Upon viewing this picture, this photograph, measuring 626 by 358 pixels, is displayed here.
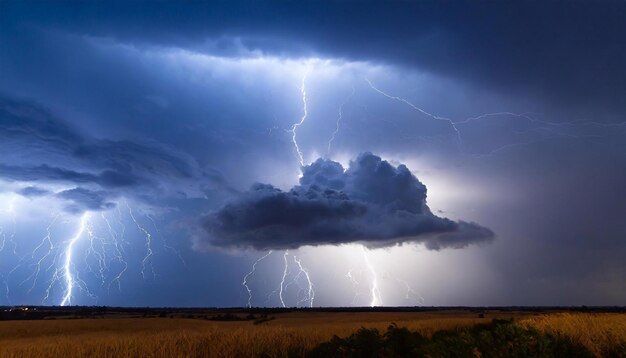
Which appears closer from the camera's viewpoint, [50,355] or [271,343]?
[50,355]

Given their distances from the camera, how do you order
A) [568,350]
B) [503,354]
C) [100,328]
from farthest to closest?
[100,328] → [568,350] → [503,354]

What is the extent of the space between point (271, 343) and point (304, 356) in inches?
37.3

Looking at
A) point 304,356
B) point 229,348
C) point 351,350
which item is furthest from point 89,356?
point 351,350

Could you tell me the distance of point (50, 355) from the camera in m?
7.23

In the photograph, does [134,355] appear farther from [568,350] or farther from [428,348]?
[568,350]

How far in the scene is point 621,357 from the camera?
24.9ft

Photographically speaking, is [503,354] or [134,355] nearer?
[503,354]

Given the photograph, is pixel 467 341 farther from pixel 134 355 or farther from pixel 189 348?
pixel 134 355

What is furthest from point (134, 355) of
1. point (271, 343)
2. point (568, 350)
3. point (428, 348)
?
point (568, 350)

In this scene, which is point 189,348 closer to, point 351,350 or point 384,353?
point 351,350

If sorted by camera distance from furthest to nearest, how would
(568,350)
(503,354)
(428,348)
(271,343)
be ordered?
(568,350) → (271,343) → (503,354) → (428,348)

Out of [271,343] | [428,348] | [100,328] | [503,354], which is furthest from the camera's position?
[100,328]

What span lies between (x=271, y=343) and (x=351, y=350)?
198cm

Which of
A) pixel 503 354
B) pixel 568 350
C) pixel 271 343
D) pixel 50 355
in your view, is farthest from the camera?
pixel 568 350
